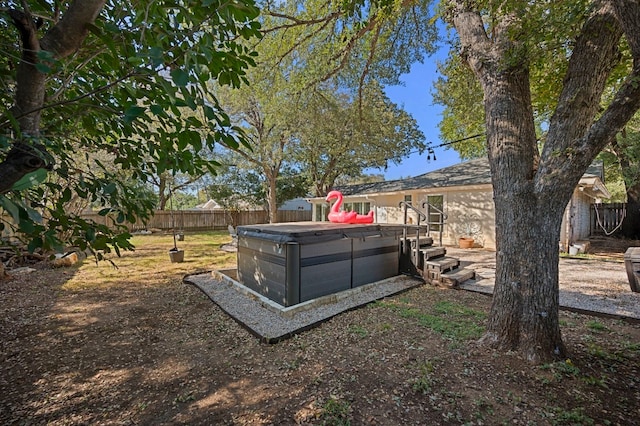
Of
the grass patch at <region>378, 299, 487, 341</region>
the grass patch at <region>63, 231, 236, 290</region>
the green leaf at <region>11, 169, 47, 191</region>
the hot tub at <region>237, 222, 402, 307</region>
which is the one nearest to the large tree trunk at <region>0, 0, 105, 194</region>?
the green leaf at <region>11, 169, 47, 191</region>

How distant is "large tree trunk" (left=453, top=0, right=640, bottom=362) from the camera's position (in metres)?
2.36

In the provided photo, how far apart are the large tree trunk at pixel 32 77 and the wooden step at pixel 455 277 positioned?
574 centimetres

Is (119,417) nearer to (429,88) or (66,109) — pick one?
(66,109)

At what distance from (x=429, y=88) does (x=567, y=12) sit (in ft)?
28.1

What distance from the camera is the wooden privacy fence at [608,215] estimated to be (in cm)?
1235

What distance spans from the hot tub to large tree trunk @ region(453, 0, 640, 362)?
7.88 ft

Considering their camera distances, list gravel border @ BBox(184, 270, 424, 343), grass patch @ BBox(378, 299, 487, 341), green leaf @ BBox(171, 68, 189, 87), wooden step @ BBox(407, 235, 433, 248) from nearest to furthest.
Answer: green leaf @ BBox(171, 68, 189, 87) → grass patch @ BBox(378, 299, 487, 341) → gravel border @ BBox(184, 270, 424, 343) → wooden step @ BBox(407, 235, 433, 248)

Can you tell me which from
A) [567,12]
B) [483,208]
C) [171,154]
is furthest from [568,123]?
[483,208]

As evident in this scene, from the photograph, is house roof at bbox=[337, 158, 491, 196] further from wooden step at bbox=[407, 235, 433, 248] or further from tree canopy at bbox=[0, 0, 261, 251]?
tree canopy at bbox=[0, 0, 261, 251]

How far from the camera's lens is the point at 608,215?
42.0ft

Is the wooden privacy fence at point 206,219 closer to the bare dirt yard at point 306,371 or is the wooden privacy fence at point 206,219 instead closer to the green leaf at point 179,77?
the bare dirt yard at point 306,371

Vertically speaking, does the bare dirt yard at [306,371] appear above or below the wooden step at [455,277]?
below

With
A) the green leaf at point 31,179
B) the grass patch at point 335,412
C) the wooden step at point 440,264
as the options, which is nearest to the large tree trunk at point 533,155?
the grass patch at point 335,412

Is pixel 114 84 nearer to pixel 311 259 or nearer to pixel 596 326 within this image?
pixel 311 259
